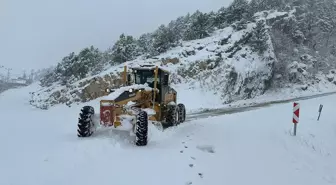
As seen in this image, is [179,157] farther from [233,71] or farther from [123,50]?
[123,50]

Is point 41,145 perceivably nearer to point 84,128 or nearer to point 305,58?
point 84,128

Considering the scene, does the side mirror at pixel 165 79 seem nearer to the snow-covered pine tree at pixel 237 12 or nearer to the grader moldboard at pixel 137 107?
the grader moldboard at pixel 137 107

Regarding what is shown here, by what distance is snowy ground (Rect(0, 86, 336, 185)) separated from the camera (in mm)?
6914

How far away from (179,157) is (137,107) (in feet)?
11.3

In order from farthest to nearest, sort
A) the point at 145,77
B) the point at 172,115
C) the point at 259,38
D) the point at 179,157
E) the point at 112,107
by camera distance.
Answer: the point at 259,38, the point at 172,115, the point at 145,77, the point at 112,107, the point at 179,157

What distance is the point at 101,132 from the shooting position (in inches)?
437

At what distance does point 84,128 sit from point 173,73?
23967mm

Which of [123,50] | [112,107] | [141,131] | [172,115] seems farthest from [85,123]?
[123,50]

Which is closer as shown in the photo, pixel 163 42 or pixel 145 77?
pixel 145 77

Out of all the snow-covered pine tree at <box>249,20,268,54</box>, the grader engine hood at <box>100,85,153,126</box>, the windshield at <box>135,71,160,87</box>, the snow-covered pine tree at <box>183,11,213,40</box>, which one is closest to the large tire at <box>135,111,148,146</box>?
the grader engine hood at <box>100,85,153,126</box>

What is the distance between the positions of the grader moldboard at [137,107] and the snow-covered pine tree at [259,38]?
21902 mm

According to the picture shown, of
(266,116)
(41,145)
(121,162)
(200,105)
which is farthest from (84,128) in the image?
(200,105)

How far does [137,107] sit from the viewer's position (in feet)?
39.0

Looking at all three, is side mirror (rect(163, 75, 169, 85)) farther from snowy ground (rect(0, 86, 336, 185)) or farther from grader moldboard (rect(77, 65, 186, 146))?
snowy ground (rect(0, 86, 336, 185))
